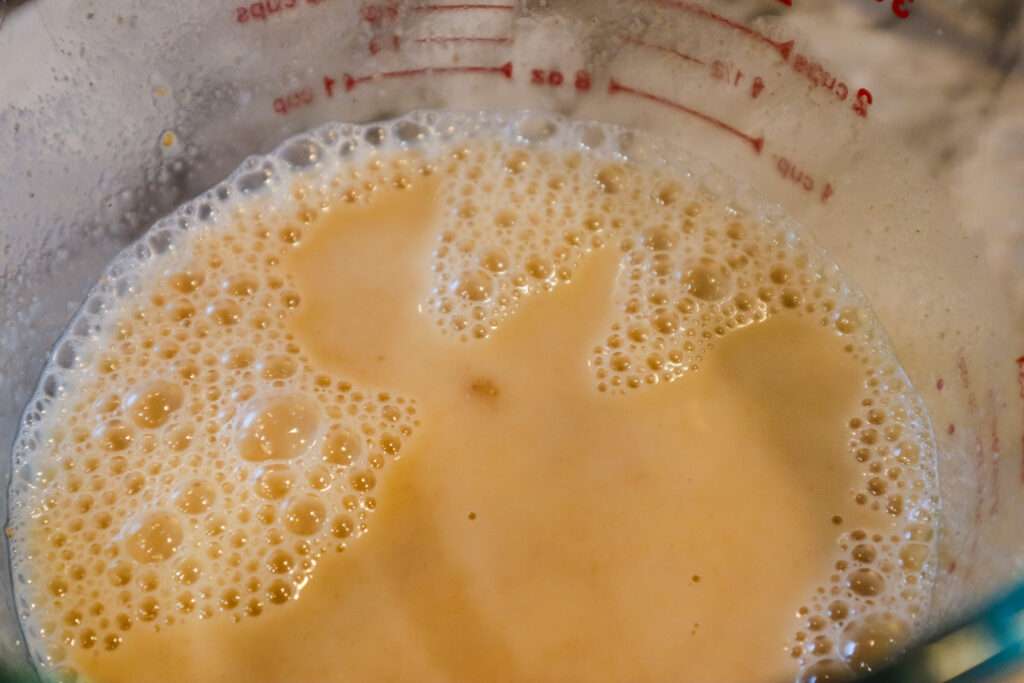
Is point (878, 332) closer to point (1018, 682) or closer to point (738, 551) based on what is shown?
point (738, 551)

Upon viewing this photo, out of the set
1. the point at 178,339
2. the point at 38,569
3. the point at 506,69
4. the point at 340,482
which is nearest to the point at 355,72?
the point at 506,69

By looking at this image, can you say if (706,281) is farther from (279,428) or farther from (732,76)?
(279,428)

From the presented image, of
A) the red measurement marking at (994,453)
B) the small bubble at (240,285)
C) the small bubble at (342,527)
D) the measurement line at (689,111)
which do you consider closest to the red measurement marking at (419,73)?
the measurement line at (689,111)

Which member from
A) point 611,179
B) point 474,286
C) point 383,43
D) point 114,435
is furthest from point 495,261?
point 114,435

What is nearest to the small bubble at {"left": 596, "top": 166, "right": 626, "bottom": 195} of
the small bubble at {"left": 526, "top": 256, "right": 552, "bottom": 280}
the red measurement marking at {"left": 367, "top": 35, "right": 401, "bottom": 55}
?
the small bubble at {"left": 526, "top": 256, "right": 552, "bottom": 280}

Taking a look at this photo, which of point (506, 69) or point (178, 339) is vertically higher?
point (506, 69)

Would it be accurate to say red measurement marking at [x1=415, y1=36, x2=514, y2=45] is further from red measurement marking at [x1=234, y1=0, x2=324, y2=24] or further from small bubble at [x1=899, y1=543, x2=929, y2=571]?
small bubble at [x1=899, y1=543, x2=929, y2=571]

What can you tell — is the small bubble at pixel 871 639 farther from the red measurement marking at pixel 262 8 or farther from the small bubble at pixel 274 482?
the red measurement marking at pixel 262 8
